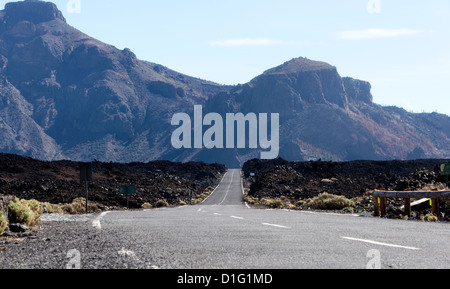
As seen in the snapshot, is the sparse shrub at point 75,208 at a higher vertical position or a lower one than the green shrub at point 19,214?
lower

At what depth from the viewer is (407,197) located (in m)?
19.9

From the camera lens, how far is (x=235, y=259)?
311 inches

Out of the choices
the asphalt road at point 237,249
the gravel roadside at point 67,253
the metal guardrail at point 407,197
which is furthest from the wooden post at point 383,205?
the gravel roadside at point 67,253

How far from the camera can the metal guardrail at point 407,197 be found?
18.5 m

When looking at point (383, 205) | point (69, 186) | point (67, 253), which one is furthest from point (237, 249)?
point (69, 186)

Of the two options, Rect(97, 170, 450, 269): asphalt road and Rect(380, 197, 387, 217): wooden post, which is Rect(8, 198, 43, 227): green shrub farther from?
Rect(380, 197, 387, 217): wooden post

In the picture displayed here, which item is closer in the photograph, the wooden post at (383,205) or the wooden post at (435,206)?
the wooden post at (435,206)

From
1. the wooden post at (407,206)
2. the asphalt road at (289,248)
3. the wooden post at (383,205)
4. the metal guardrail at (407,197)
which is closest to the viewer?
the asphalt road at (289,248)

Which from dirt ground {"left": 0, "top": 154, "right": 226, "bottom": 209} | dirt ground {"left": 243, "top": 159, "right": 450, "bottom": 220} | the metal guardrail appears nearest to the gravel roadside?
the metal guardrail

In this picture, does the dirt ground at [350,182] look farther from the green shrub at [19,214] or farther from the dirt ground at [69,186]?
the green shrub at [19,214]

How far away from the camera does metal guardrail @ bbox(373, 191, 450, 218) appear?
18502 mm
